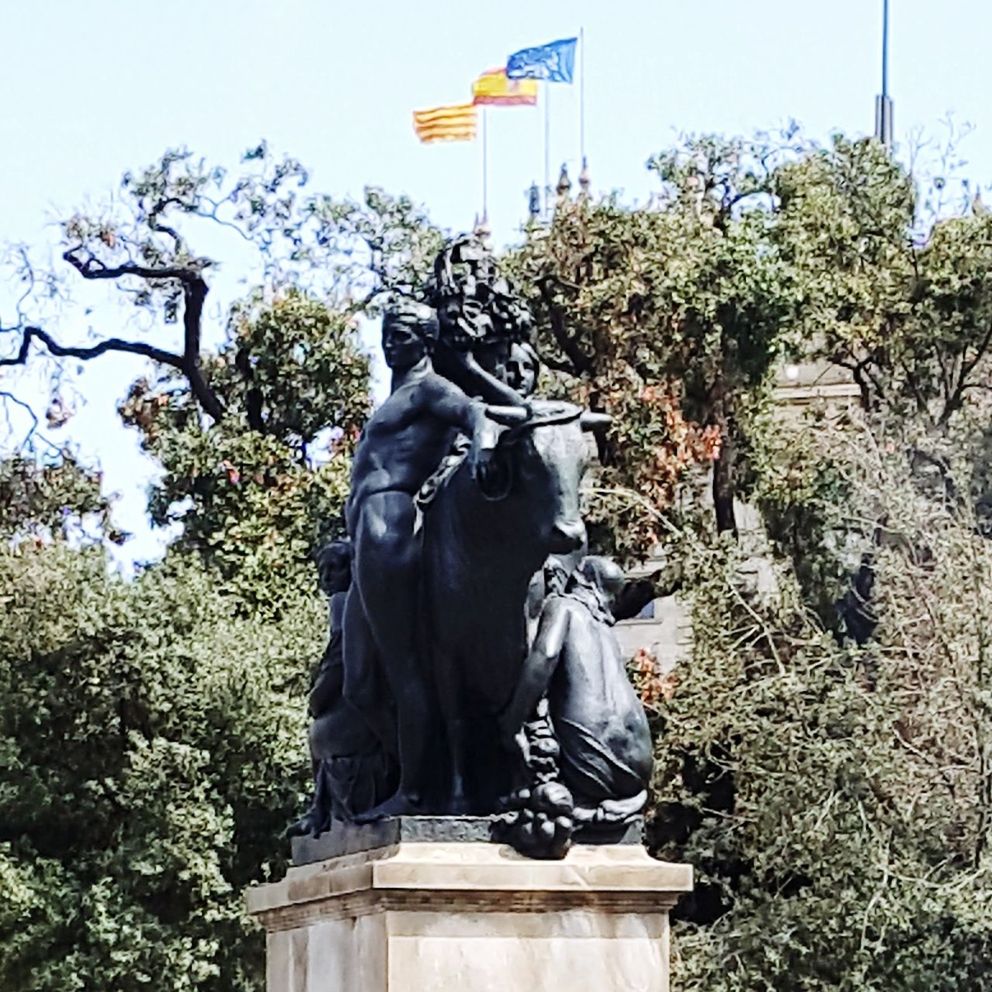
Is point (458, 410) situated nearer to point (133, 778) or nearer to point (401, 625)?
point (401, 625)

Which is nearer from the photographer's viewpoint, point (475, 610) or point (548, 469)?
→ point (548, 469)

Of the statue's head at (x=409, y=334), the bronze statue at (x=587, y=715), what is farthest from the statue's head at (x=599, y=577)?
the statue's head at (x=409, y=334)

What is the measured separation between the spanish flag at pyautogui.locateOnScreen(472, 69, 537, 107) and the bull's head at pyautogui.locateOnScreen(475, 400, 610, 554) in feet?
83.9

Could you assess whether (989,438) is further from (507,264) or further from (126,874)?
(126,874)

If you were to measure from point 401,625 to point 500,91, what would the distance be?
25368 mm

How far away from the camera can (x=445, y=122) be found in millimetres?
33469

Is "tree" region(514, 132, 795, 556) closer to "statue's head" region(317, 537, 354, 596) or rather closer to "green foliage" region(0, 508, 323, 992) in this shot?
"green foliage" region(0, 508, 323, 992)

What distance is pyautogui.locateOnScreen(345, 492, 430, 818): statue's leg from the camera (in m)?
9.59

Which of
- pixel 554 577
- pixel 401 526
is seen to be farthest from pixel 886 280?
pixel 401 526

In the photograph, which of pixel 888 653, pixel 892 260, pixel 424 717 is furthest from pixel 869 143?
pixel 424 717

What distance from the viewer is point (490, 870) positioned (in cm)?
922

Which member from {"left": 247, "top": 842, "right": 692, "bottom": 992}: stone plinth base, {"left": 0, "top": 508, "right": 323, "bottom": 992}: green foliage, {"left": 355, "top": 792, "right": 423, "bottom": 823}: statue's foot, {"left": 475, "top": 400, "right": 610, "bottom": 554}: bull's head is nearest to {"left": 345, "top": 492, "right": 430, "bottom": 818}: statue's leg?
{"left": 355, "top": 792, "right": 423, "bottom": 823}: statue's foot

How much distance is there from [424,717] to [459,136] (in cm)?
2450

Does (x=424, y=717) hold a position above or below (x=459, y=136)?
below
